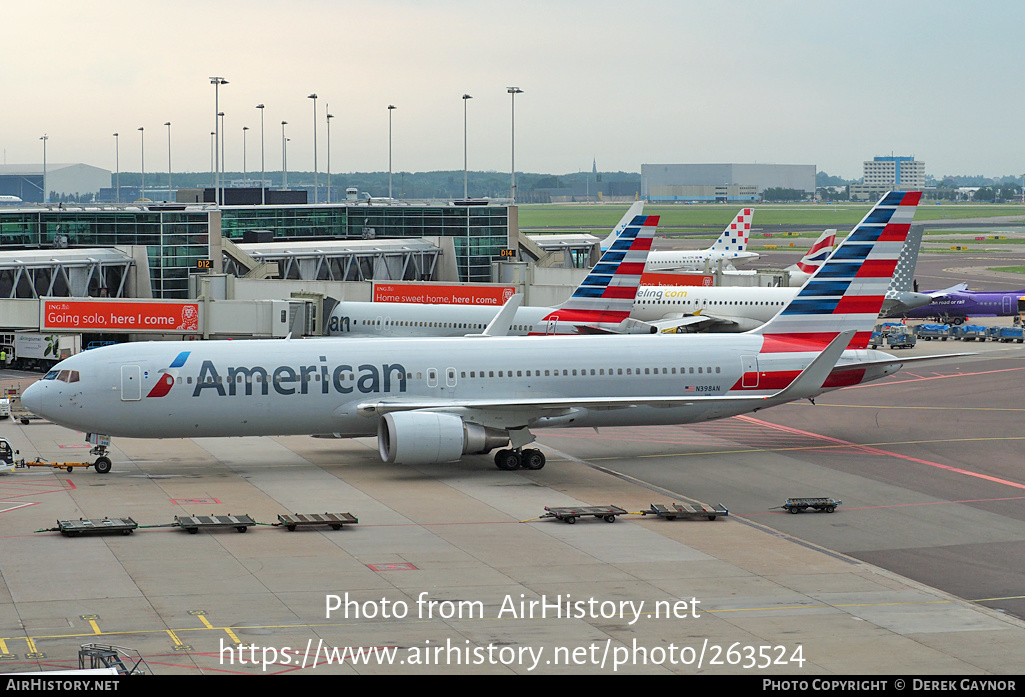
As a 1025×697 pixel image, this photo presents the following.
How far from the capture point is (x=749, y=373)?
40062 mm

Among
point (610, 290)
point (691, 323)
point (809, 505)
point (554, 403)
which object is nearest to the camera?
point (809, 505)

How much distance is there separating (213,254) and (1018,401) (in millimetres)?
46004

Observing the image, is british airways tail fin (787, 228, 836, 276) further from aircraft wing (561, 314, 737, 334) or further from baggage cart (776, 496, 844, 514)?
baggage cart (776, 496, 844, 514)

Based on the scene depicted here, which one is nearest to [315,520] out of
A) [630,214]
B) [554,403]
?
[554,403]

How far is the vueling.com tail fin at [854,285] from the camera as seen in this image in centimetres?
4150

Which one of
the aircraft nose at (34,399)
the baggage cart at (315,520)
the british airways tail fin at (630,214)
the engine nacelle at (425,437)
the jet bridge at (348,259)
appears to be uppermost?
the british airways tail fin at (630,214)

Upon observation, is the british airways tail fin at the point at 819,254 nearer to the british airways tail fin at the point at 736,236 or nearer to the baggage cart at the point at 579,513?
the british airways tail fin at the point at 736,236

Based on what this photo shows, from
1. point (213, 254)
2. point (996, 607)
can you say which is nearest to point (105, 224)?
point (213, 254)

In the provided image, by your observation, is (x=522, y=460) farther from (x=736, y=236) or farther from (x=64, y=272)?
(x=736, y=236)

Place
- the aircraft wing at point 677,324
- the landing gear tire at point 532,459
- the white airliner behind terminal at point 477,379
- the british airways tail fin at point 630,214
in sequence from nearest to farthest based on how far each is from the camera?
1. the white airliner behind terminal at point 477,379
2. the landing gear tire at point 532,459
3. the british airways tail fin at point 630,214
4. the aircraft wing at point 677,324

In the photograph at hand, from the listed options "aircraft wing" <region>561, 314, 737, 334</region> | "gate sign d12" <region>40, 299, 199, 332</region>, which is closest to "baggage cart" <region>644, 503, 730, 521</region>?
"aircraft wing" <region>561, 314, 737, 334</region>

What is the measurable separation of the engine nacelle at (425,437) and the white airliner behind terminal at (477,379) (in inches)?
1.7

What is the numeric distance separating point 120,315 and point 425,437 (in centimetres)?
2969

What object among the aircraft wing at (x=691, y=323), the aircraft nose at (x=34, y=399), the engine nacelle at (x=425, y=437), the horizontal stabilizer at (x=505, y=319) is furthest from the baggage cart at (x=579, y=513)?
the aircraft wing at (x=691, y=323)
